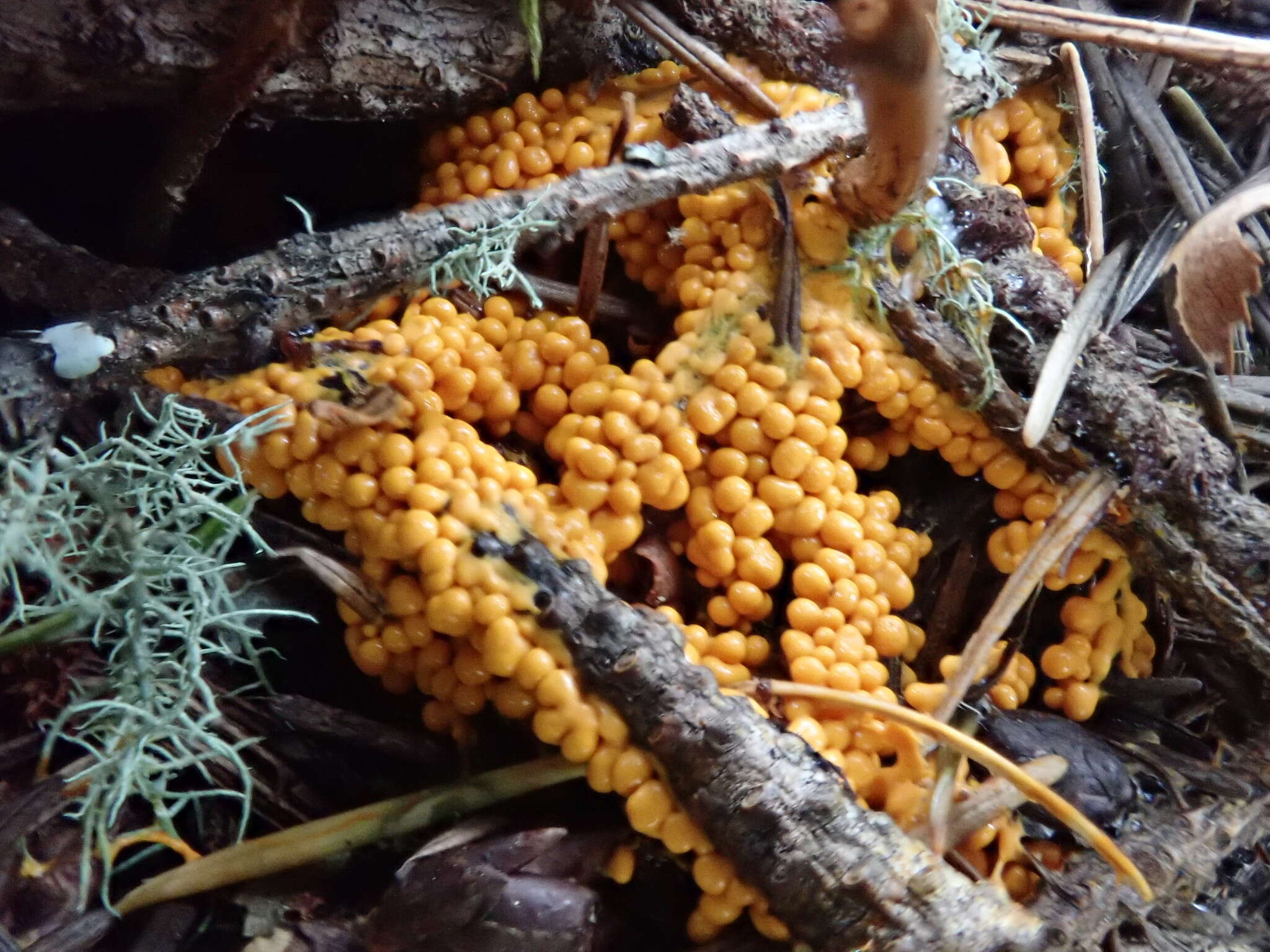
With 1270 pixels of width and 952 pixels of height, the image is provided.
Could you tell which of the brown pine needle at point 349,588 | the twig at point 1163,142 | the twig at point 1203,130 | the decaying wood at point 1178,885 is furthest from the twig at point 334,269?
the decaying wood at point 1178,885

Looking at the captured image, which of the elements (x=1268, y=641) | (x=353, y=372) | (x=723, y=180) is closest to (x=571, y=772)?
(x=353, y=372)

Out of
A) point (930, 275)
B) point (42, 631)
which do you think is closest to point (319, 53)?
point (42, 631)

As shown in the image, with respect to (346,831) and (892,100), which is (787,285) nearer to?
(892,100)

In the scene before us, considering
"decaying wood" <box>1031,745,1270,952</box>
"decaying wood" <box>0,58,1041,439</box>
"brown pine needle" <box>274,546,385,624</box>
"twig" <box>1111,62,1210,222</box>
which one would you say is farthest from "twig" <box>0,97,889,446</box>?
"decaying wood" <box>1031,745,1270,952</box>

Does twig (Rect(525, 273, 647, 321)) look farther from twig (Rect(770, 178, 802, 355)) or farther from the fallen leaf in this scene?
the fallen leaf

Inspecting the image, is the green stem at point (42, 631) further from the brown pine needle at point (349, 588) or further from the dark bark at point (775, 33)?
the dark bark at point (775, 33)

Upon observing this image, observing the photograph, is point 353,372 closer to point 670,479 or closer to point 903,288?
point 670,479

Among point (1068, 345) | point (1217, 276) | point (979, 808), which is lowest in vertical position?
point (979, 808)
